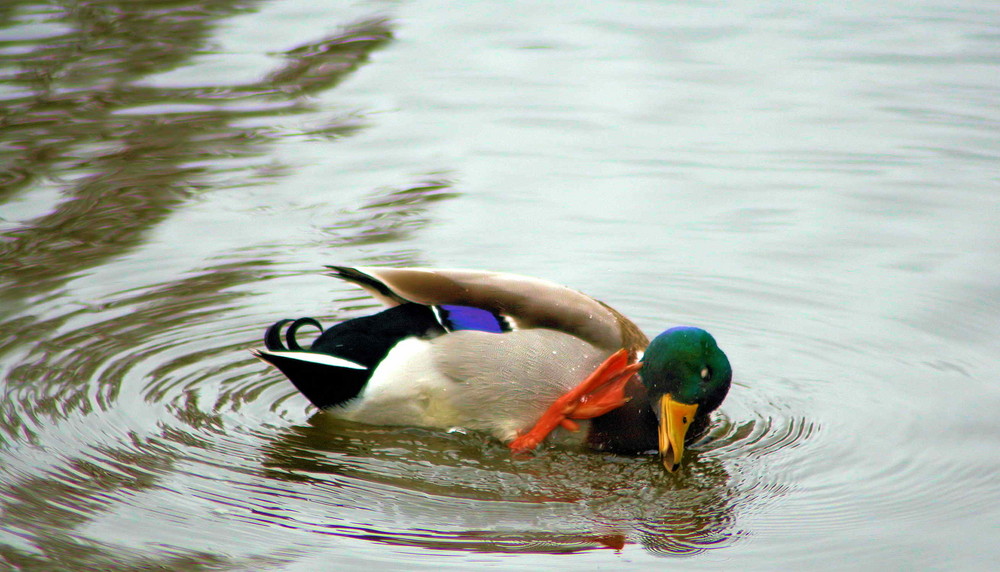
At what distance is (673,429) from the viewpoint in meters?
4.62

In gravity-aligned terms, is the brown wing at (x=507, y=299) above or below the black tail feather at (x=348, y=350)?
above

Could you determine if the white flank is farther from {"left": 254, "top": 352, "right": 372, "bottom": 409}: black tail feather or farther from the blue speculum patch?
the blue speculum patch

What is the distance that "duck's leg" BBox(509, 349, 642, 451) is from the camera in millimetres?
4715

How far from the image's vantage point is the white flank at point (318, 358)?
189 inches

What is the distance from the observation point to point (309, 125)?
28.3ft

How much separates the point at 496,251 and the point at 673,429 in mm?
2222

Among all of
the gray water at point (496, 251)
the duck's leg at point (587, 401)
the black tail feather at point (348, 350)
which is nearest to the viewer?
the gray water at point (496, 251)

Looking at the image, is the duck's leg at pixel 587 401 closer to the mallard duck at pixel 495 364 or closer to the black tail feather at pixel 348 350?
the mallard duck at pixel 495 364

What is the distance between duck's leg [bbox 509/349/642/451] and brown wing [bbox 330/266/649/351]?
127 millimetres

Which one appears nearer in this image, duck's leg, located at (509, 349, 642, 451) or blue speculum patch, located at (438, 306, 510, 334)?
duck's leg, located at (509, 349, 642, 451)

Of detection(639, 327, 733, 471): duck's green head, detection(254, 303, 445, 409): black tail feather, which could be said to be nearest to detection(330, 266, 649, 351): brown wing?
detection(254, 303, 445, 409): black tail feather

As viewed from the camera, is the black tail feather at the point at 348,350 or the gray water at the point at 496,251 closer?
the gray water at the point at 496,251

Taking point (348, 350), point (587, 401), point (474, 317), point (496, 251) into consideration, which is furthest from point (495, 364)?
point (496, 251)

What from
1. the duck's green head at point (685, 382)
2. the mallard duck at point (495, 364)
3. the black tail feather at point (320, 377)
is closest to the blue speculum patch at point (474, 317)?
the mallard duck at point (495, 364)
